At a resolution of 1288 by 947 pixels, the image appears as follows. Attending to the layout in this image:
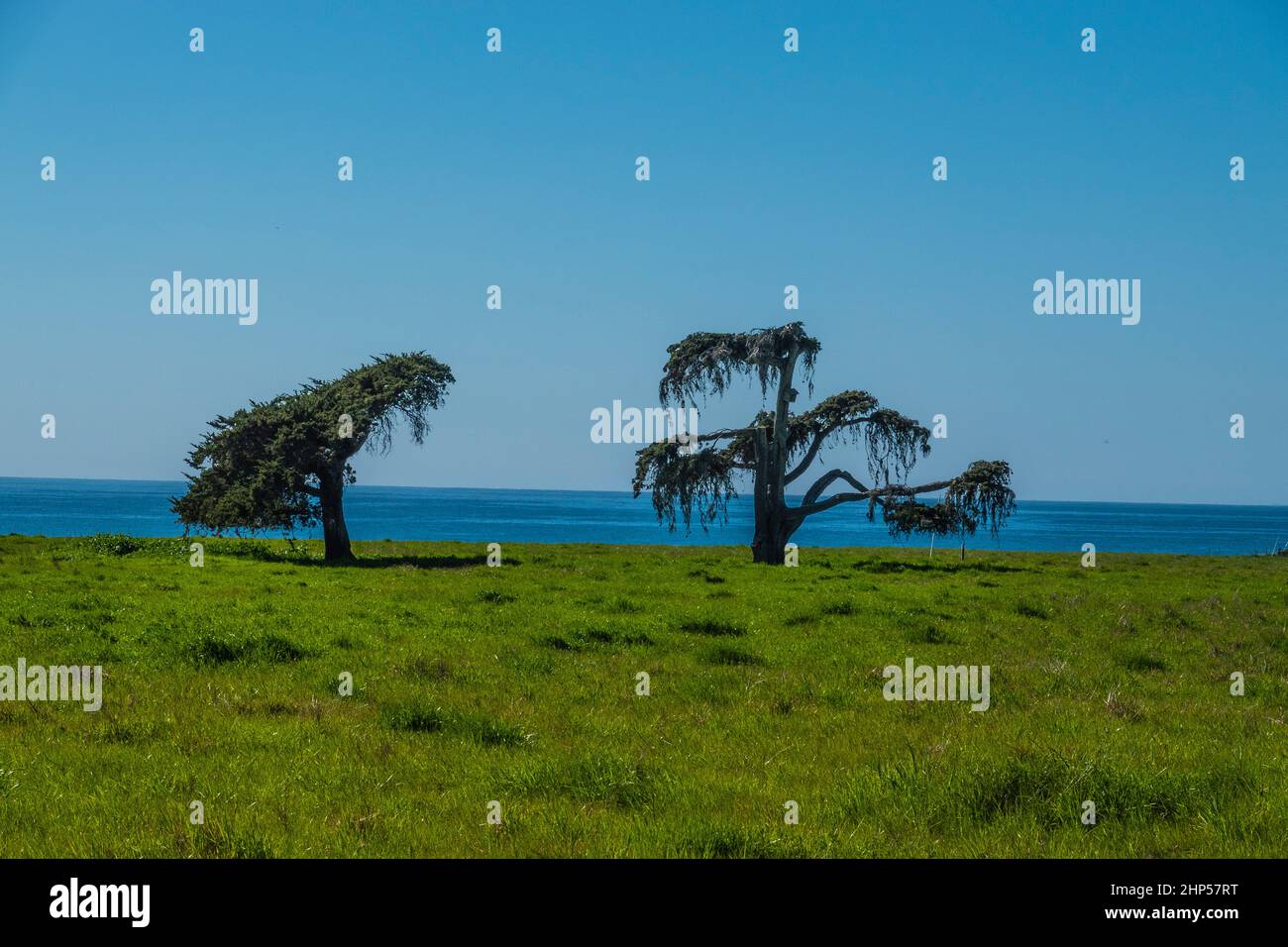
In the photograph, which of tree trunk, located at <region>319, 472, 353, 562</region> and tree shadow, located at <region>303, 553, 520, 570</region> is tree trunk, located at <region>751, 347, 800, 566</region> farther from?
tree trunk, located at <region>319, 472, 353, 562</region>

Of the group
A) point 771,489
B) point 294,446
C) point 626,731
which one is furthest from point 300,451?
point 626,731

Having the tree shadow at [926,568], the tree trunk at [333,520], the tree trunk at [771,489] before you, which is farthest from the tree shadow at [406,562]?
the tree shadow at [926,568]

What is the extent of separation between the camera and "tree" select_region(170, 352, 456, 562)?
38219mm

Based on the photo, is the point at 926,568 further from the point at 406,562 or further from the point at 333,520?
the point at 333,520

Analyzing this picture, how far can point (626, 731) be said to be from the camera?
1137 centimetres

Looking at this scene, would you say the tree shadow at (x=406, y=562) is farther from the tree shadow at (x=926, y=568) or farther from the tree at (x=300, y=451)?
the tree shadow at (x=926, y=568)

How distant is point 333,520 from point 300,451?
3257 mm

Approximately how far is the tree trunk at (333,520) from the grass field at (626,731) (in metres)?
16.6

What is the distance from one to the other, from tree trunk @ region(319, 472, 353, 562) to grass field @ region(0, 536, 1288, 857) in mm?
16578

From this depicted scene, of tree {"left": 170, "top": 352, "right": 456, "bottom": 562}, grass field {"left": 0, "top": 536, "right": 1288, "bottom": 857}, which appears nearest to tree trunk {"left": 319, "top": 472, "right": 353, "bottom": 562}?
tree {"left": 170, "top": 352, "right": 456, "bottom": 562}

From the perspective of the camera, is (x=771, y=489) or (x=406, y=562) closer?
(x=406, y=562)

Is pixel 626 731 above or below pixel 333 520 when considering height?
below
